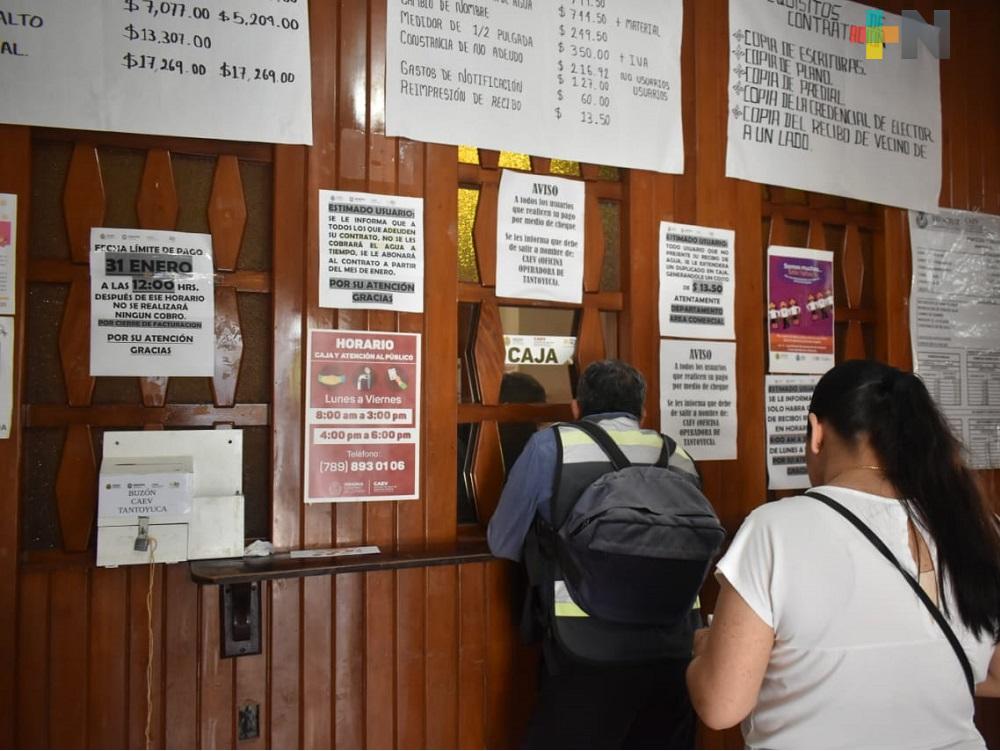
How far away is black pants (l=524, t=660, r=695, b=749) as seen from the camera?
6.32 ft

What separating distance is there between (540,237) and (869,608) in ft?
5.39

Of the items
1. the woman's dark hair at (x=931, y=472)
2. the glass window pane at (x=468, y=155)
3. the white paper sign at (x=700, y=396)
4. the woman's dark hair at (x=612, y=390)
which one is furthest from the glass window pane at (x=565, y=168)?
the woman's dark hair at (x=931, y=472)

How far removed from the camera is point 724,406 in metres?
2.71

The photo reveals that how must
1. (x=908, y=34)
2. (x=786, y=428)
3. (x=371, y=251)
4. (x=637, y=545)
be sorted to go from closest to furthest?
(x=637, y=545) < (x=371, y=251) < (x=786, y=428) < (x=908, y=34)

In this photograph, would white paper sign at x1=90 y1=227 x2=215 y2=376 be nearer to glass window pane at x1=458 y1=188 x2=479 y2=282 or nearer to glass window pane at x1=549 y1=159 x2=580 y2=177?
glass window pane at x1=458 y1=188 x2=479 y2=282

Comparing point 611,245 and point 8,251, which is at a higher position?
point 611,245

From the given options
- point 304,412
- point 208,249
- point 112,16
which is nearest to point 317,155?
point 208,249

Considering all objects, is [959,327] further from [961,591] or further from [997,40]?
[961,591]

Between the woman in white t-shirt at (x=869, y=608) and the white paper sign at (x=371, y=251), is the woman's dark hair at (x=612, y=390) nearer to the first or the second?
the white paper sign at (x=371, y=251)

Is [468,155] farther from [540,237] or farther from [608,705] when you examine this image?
[608,705]

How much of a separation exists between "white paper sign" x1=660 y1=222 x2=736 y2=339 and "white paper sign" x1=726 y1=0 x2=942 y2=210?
296 millimetres

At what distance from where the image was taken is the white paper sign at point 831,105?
2.79m

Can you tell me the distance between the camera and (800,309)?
9.59ft

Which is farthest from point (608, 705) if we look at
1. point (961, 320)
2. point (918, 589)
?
point (961, 320)
